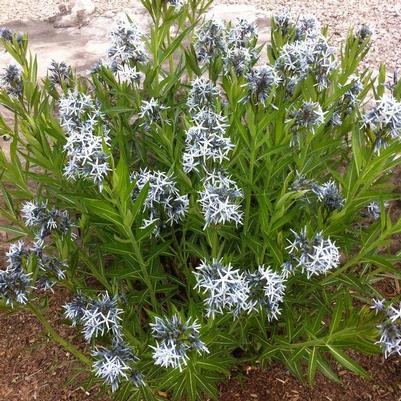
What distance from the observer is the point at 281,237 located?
171 centimetres

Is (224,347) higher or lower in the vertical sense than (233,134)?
lower

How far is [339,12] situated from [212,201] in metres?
4.88

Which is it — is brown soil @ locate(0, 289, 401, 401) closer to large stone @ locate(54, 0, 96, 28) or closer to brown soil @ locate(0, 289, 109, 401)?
brown soil @ locate(0, 289, 109, 401)

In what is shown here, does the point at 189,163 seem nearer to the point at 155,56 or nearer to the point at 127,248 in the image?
the point at 127,248

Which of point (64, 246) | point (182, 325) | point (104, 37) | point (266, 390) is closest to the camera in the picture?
point (182, 325)

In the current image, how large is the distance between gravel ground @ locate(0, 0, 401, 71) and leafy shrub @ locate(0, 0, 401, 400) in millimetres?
2786

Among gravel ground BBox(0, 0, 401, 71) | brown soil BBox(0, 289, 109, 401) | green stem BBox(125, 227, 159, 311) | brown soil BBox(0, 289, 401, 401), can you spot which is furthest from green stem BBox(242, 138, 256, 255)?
gravel ground BBox(0, 0, 401, 71)

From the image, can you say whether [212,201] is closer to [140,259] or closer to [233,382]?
[140,259]

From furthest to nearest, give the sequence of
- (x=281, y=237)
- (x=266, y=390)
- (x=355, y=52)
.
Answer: (x=266, y=390) < (x=355, y=52) < (x=281, y=237)

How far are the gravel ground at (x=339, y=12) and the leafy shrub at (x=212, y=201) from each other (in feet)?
9.14

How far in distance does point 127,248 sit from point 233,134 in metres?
0.61

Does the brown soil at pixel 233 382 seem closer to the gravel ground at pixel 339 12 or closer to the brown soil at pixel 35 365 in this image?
the brown soil at pixel 35 365

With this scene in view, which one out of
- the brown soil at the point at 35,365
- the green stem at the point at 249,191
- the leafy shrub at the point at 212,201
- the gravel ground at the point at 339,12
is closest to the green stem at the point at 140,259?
the leafy shrub at the point at 212,201

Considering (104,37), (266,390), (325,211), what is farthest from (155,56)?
(104,37)
